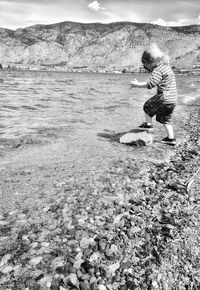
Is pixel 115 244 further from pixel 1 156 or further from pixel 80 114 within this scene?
pixel 80 114

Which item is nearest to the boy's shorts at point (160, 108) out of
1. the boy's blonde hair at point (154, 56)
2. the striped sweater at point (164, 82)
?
the striped sweater at point (164, 82)

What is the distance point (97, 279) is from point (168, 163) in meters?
4.85

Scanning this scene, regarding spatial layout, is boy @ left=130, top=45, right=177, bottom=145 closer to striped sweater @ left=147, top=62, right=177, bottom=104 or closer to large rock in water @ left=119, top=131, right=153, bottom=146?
striped sweater @ left=147, top=62, right=177, bottom=104

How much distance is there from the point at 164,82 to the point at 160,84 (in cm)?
14

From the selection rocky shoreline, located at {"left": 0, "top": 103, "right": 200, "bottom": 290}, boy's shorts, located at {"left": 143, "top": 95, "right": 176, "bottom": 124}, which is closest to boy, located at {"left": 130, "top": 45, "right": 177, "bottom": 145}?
boy's shorts, located at {"left": 143, "top": 95, "right": 176, "bottom": 124}

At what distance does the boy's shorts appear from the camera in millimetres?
9477

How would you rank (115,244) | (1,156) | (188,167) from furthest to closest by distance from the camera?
(1,156) → (188,167) → (115,244)

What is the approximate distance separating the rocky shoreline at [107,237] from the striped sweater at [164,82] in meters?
3.33

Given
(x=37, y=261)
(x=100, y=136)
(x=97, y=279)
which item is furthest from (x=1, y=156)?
(x=97, y=279)

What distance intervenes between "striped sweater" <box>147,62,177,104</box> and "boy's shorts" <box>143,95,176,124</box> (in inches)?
4.9

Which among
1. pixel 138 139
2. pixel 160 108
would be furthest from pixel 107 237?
pixel 160 108

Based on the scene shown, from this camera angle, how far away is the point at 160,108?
9531 millimetres

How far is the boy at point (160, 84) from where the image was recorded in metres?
8.92

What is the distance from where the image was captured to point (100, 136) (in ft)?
37.2
